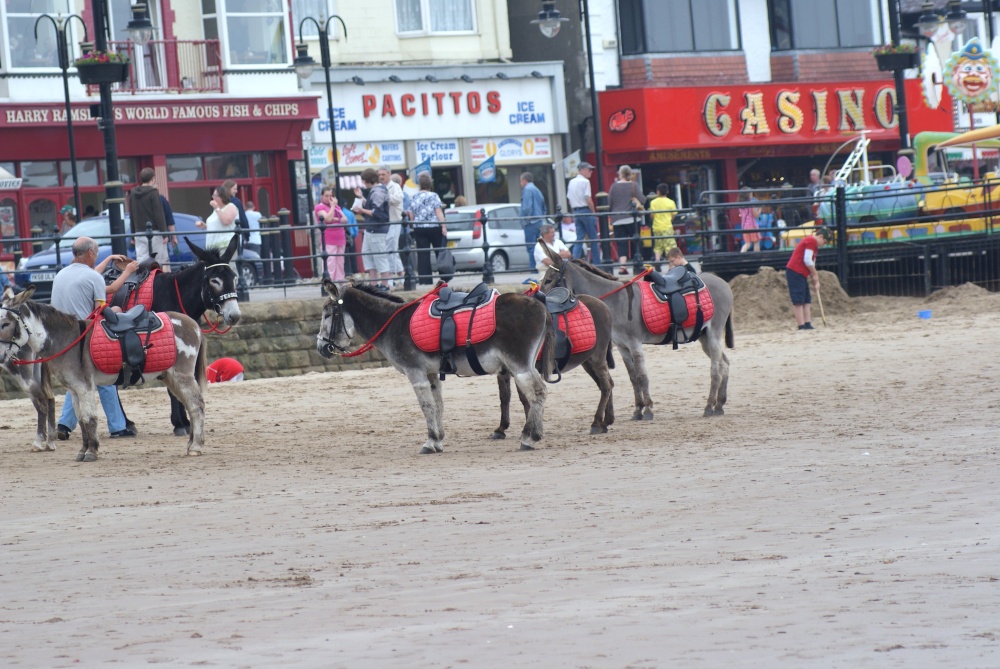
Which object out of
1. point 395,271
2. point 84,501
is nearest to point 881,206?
point 395,271

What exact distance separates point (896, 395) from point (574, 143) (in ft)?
91.1

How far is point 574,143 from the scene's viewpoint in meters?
43.4

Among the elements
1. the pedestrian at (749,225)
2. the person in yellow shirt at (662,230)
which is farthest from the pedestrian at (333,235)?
the pedestrian at (749,225)

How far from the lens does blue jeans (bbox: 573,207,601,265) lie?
88.9 feet

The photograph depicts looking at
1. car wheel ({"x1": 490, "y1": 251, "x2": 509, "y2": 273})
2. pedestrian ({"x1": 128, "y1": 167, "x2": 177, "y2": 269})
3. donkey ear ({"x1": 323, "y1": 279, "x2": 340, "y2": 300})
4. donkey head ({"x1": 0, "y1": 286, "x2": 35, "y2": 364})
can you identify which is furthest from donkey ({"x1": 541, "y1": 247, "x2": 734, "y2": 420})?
car wheel ({"x1": 490, "y1": 251, "x2": 509, "y2": 273})

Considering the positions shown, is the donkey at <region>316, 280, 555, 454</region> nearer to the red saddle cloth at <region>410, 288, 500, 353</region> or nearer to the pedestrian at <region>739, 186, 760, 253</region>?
the red saddle cloth at <region>410, 288, 500, 353</region>

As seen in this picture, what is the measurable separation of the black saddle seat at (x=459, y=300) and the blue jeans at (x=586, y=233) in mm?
12989

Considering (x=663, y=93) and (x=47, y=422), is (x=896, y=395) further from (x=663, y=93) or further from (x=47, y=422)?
(x=663, y=93)

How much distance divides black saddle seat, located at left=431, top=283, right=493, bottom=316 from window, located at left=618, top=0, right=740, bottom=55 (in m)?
31.3

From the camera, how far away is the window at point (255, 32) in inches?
1480

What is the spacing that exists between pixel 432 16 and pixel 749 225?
45.8 ft

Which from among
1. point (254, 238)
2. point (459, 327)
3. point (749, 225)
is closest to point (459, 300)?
point (459, 327)

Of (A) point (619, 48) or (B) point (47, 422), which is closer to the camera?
(B) point (47, 422)

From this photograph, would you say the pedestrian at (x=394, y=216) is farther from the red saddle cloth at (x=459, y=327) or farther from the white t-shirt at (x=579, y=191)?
the red saddle cloth at (x=459, y=327)
